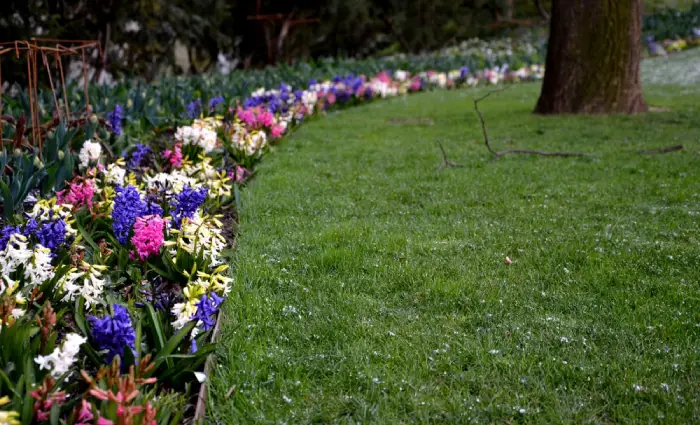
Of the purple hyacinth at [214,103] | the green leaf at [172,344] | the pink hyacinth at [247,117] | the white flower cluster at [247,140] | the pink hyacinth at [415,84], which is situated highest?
the purple hyacinth at [214,103]

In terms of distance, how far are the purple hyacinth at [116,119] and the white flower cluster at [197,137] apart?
438 mm

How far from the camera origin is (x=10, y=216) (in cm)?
339

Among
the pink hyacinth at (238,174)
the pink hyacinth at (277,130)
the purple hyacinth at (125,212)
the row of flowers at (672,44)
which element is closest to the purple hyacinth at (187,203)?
the purple hyacinth at (125,212)

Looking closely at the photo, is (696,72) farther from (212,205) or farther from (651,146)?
(212,205)

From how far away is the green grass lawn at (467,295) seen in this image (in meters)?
2.46

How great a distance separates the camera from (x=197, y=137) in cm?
536

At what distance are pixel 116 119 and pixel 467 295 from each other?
3.18 metres

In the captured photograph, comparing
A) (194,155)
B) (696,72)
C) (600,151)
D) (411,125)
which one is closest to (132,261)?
(194,155)

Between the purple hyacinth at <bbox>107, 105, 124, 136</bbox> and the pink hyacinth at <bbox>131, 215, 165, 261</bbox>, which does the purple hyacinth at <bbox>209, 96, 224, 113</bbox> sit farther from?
the pink hyacinth at <bbox>131, 215, 165, 261</bbox>

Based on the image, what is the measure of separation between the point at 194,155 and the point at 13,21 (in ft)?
19.9

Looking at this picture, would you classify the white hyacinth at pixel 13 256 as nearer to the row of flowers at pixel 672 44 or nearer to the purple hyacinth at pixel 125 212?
the purple hyacinth at pixel 125 212

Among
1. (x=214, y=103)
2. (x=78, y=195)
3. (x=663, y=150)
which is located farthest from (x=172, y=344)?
(x=663, y=150)

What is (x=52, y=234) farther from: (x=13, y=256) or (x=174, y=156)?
(x=174, y=156)

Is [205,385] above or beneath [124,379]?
beneath
